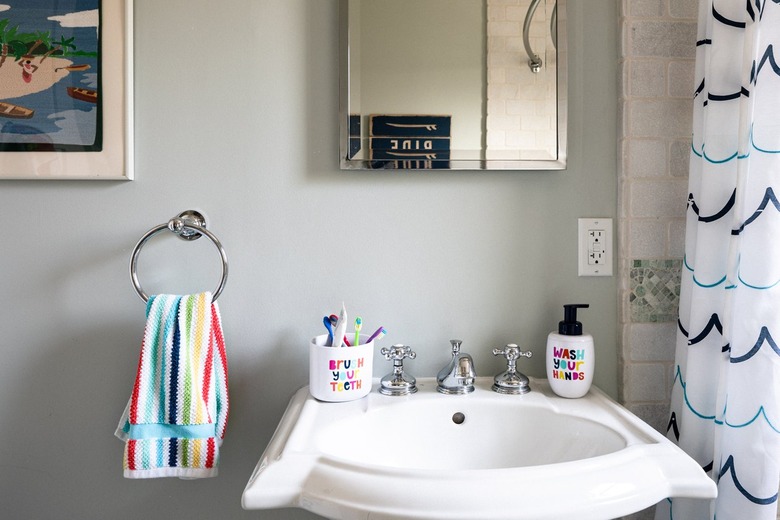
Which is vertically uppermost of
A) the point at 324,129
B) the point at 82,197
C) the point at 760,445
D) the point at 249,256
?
the point at 324,129

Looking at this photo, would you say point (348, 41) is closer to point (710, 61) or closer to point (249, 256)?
point (249, 256)

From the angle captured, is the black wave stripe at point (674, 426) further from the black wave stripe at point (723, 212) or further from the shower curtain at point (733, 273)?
the black wave stripe at point (723, 212)

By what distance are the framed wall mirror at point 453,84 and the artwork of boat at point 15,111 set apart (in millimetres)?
591

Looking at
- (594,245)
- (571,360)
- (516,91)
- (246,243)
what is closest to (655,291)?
(594,245)

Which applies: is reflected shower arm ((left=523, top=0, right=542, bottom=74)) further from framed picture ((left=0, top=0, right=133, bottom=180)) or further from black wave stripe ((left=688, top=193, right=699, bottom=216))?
framed picture ((left=0, top=0, right=133, bottom=180))

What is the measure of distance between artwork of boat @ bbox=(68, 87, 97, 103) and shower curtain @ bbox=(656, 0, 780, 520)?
1.11 meters

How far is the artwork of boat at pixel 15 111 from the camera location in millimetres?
984

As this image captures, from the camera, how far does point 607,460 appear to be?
0.64m

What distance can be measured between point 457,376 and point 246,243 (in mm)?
473

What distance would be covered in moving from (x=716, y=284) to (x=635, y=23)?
52 cm

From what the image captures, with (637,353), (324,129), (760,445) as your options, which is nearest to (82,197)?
(324,129)

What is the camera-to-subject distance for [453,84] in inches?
39.6

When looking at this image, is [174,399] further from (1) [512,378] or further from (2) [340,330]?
(1) [512,378]

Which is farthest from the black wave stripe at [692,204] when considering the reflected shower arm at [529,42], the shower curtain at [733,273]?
the reflected shower arm at [529,42]
